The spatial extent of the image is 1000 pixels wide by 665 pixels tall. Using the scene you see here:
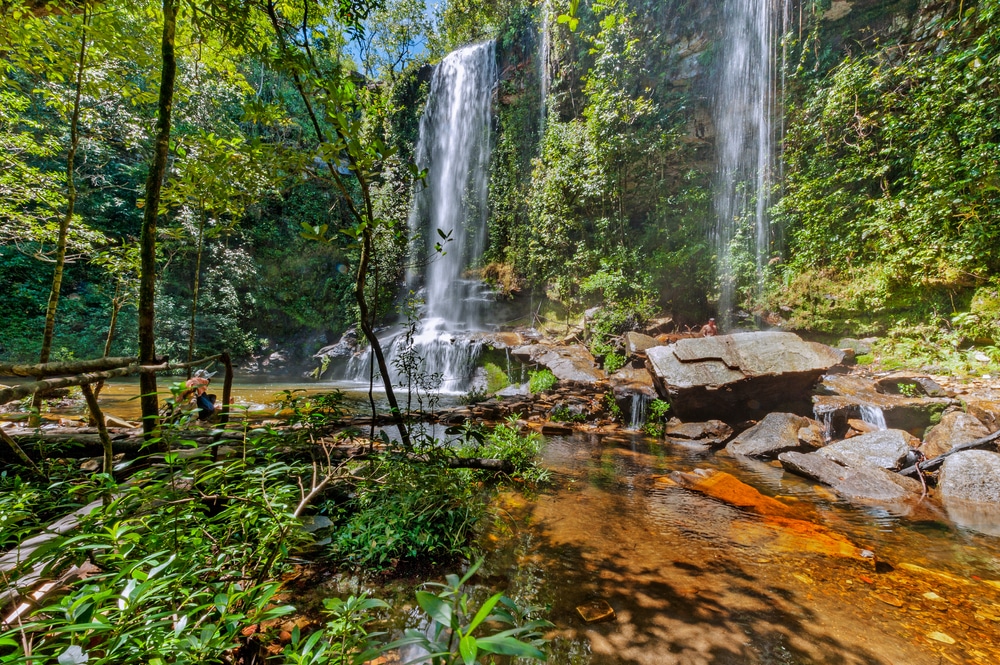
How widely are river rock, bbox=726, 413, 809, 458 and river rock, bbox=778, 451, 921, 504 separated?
664mm

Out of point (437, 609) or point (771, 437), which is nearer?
point (437, 609)

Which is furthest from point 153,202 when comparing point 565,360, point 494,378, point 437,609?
point 494,378

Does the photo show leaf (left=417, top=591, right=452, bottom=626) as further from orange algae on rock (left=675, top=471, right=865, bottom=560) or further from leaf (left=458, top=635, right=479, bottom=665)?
orange algae on rock (left=675, top=471, right=865, bottom=560)

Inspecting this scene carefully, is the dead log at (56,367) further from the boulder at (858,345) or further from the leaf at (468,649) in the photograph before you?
the boulder at (858,345)

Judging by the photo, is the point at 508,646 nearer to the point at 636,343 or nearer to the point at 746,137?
the point at 636,343

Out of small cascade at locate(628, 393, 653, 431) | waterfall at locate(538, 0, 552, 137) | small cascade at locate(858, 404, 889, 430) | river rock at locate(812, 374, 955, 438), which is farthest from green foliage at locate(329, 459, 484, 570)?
waterfall at locate(538, 0, 552, 137)

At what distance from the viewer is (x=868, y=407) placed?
607 cm

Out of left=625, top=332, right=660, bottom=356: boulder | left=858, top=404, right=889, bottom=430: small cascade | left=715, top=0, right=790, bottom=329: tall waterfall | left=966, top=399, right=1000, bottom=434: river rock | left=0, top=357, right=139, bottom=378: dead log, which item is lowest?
left=858, top=404, right=889, bottom=430: small cascade

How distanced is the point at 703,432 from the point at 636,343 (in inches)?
130

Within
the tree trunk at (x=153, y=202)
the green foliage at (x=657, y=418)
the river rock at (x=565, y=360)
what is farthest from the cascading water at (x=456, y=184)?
the tree trunk at (x=153, y=202)

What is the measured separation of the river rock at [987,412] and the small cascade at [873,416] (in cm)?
93

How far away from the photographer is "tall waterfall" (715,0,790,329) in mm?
10898

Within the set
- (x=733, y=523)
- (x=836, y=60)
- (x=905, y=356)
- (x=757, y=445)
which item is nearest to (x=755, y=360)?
(x=757, y=445)

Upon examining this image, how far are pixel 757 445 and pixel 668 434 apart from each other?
1.45 meters
